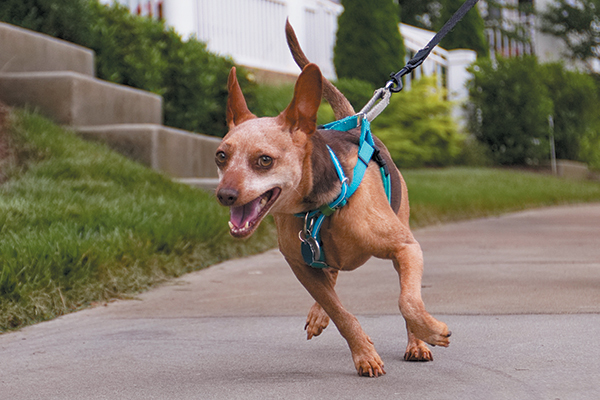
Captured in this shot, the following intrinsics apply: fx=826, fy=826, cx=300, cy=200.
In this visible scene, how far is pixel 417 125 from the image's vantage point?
14953 millimetres

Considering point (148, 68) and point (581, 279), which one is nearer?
point (581, 279)

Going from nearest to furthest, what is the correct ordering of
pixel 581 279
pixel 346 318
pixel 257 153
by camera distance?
→ pixel 257 153
pixel 346 318
pixel 581 279

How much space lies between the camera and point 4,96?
8641 millimetres

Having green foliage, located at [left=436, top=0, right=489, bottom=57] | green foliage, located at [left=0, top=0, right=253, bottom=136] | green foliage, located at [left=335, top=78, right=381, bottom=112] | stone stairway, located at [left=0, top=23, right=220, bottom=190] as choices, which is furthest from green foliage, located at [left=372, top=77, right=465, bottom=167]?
green foliage, located at [left=436, top=0, right=489, bottom=57]

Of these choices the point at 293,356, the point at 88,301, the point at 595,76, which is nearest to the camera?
the point at 293,356

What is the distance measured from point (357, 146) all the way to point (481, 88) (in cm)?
1560

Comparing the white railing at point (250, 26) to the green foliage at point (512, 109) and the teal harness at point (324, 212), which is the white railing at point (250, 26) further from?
the teal harness at point (324, 212)

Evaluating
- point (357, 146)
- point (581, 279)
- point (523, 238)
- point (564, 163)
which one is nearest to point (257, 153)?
point (357, 146)

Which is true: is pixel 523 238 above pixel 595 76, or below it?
below

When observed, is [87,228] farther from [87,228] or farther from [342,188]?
[342,188]

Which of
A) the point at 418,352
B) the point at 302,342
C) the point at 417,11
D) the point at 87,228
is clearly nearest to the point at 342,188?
the point at 418,352

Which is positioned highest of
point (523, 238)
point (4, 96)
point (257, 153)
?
point (4, 96)

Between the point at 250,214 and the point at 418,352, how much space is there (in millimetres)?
1141

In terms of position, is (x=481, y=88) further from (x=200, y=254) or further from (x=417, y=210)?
(x=200, y=254)
